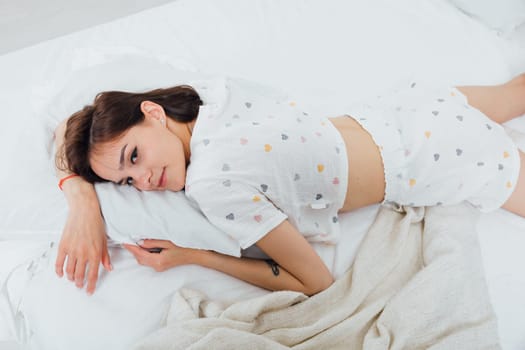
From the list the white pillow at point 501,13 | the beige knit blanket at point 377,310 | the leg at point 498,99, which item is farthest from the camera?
the white pillow at point 501,13

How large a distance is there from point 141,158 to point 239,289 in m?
0.36

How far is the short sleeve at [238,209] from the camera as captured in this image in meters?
0.99

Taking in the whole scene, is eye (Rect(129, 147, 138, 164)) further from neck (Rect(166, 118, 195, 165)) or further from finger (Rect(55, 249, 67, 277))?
finger (Rect(55, 249, 67, 277))

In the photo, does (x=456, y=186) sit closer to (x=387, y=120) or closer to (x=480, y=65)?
(x=387, y=120)

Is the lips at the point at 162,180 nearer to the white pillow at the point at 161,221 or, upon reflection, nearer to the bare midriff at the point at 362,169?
the white pillow at the point at 161,221

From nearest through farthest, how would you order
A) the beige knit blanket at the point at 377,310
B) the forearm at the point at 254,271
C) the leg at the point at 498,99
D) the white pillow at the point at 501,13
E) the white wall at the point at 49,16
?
the beige knit blanket at the point at 377,310 < the forearm at the point at 254,271 < the leg at the point at 498,99 < the white pillow at the point at 501,13 < the white wall at the point at 49,16

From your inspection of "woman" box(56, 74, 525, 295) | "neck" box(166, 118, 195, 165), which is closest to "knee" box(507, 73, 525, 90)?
"woman" box(56, 74, 525, 295)

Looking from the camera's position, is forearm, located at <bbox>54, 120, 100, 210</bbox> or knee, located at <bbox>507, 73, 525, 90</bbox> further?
knee, located at <bbox>507, 73, 525, 90</bbox>

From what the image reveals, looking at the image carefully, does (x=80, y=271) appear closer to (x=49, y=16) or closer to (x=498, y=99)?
(x=498, y=99)

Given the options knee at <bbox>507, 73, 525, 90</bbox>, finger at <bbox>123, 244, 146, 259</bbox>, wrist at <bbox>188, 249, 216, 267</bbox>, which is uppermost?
knee at <bbox>507, 73, 525, 90</bbox>

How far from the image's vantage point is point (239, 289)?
1.09 meters

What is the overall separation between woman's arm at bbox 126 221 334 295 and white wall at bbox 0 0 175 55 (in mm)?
1128

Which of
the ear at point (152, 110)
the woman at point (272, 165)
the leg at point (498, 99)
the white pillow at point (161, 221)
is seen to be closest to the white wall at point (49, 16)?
the woman at point (272, 165)

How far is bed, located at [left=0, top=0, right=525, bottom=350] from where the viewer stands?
1.03 meters
